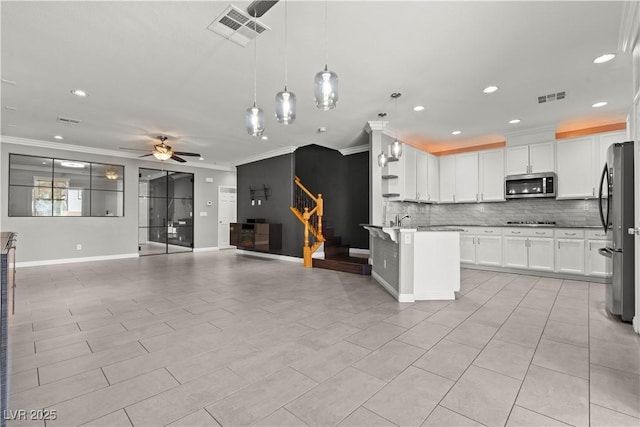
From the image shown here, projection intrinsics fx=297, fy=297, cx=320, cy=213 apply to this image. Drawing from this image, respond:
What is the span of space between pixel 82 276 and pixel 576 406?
7.35 m

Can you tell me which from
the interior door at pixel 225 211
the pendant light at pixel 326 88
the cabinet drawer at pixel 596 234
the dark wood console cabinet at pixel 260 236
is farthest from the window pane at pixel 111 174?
the cabinet drawer at pixel 596 234

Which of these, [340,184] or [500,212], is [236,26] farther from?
[500,212]

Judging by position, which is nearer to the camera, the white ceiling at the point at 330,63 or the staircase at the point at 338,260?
the white ceiling at the point at 330,63

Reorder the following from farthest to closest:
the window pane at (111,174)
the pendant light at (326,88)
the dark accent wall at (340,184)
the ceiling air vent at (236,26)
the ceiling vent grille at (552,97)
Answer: the window pane at (111,174) < the dark accent wall at (340,184) < the ceiling vent grille at (552,97) < the ceiling air vent at (236,26) < the pendant light at (326,88)

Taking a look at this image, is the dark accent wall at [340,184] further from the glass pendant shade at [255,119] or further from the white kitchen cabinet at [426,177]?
the glass pendant shade at [255,119]

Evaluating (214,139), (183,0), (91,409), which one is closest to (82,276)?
(214,139)

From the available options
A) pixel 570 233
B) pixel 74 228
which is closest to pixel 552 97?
pixel 570 233

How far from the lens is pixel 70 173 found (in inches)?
331

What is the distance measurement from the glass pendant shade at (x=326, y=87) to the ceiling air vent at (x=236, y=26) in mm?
1018

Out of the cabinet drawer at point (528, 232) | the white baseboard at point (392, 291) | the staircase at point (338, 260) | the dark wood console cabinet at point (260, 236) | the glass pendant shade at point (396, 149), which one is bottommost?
the white baseboard at point (392, 291)

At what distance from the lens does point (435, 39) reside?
3025 millimetres

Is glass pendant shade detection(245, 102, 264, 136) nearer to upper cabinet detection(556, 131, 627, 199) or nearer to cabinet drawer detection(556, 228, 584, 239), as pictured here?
cabinet drawer detection(556, 228, 584, 239)

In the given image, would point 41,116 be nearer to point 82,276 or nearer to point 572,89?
point 82,276

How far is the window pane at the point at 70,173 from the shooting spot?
7695 millimetres
